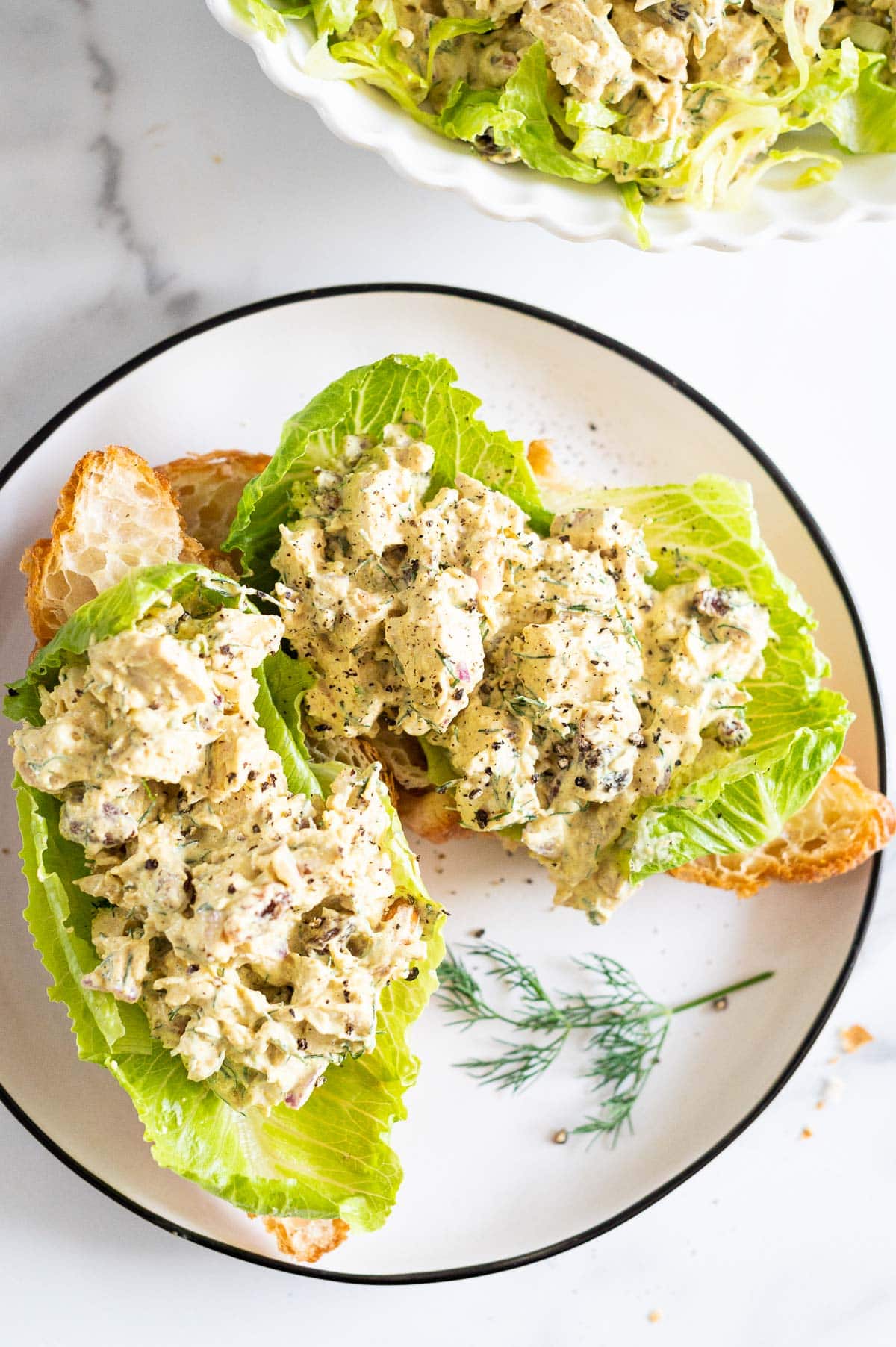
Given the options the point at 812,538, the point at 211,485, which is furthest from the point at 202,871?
the point at 812,538

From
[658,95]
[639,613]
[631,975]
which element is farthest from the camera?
[631,975]

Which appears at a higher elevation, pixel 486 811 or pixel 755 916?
pixel 486 811

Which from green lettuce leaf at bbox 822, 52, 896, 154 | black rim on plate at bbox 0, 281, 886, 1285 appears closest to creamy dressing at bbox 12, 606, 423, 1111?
black rim on plate at bbox 0, 281, 886, 1285

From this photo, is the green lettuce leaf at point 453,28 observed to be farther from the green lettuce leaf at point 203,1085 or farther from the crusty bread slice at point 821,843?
the crusty bread slice at point 821,843

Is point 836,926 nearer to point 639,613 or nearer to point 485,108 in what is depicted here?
point 639,613

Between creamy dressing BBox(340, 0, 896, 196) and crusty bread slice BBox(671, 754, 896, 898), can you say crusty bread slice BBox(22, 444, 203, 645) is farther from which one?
crusty bread slice BBox(671, 754, 896, 898)

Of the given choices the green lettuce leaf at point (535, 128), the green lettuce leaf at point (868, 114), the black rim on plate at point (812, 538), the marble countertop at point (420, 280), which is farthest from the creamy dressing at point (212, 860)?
the green lettuce leaf at point (868, 114)

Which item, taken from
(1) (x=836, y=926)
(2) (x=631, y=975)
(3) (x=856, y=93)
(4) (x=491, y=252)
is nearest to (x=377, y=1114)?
(2) (x=631, y=975)
